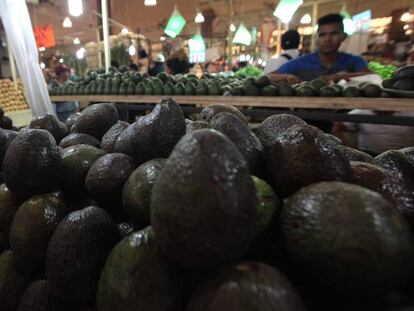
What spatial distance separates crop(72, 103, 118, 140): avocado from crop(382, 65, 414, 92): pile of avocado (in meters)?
2.85

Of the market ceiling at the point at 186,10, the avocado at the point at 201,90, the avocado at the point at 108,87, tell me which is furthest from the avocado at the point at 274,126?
the market ceiling at the point at 186,10

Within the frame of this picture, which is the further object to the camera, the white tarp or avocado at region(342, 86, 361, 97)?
the white tarp

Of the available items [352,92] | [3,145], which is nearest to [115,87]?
Answer: [352,92]

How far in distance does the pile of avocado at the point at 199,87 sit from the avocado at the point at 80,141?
2.75 m

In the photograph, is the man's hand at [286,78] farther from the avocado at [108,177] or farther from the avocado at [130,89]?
the avocado at [108,177]

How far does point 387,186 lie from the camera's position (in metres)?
0.85

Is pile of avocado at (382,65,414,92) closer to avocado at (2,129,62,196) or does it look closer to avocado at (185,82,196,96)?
avocado at (185,82,196,96)

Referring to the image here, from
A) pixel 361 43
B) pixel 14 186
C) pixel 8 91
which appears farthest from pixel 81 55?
pixel 14 186

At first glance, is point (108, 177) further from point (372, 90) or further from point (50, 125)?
point (372, 90)

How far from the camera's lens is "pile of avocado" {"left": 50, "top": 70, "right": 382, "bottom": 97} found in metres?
3.55

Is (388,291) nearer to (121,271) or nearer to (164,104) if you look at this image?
(121,271)

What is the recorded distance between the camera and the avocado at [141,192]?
900mm

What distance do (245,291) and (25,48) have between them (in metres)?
3.91

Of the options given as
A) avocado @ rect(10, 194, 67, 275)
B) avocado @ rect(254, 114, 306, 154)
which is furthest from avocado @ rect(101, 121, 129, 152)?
avocado @ rect(254, 114, 306, 154)
